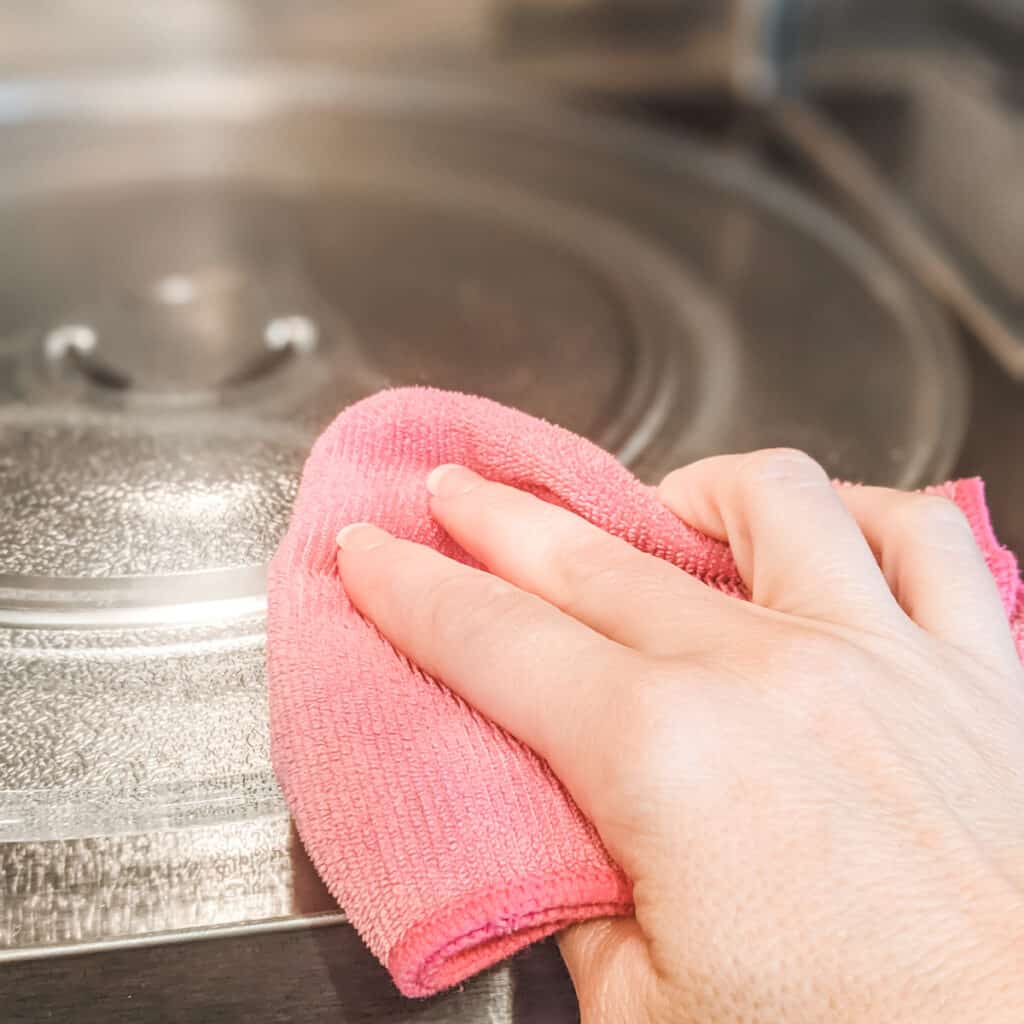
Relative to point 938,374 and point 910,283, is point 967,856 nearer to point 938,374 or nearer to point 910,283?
point 938,374

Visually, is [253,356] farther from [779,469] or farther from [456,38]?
[456,38]

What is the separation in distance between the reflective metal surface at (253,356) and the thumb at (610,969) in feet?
0.25

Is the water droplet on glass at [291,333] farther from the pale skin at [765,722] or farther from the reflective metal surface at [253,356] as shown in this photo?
the pale skin at [765,722]

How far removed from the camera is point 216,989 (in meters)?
0.33

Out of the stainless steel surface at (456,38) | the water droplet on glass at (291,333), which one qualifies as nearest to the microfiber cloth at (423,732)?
the water droplet on glass at (291,333)

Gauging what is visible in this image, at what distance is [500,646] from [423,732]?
1.4 inches

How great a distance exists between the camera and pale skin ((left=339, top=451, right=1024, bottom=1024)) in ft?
0.92

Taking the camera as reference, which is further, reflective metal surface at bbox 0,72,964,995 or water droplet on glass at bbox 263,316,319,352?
water droplet on glass at bbox 263,316,319,352

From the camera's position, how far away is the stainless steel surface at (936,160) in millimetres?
677

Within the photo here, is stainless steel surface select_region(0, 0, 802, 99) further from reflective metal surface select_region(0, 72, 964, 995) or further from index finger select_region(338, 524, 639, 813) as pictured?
index finger select_region(338, 524, 639, 813)

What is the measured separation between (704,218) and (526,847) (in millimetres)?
549

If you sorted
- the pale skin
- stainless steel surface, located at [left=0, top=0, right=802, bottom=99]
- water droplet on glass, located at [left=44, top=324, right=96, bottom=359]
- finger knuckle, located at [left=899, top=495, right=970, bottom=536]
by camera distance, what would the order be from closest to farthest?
the pale skin < finger knuckle, located at [left=899, top=495, right=970, bottom=536] < water droplet on glass, located at [left=44, top=324, right=96, bottom=359] < stainless steel surface, located at [left=0, top=0, right=802, bottom=99]

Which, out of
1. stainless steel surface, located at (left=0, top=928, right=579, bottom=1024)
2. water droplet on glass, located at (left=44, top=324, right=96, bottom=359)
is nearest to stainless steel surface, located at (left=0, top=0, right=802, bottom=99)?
water droplet on glass, located at (left=44, top=324, right=96, bottom=359)

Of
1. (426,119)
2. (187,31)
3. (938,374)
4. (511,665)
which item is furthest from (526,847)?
(187,31)
